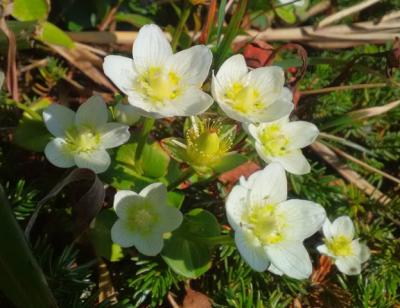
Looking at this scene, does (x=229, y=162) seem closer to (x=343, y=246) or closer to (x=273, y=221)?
(x=273, y=221)

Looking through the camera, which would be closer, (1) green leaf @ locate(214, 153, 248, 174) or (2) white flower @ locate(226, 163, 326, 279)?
(2) white flower @ locate(226, 163, 326, 279)

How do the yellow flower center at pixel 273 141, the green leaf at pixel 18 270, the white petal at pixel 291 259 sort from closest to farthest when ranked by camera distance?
the green leaf at pixel 18 270
the white petal at pixel 291 259
the yellow flower center at pixel 273 141

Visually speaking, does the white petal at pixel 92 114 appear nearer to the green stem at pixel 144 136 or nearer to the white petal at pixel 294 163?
the green stem at pixel 144 136

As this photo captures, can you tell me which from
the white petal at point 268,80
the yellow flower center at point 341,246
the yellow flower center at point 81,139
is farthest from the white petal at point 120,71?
the yellow flower center at point 341,246

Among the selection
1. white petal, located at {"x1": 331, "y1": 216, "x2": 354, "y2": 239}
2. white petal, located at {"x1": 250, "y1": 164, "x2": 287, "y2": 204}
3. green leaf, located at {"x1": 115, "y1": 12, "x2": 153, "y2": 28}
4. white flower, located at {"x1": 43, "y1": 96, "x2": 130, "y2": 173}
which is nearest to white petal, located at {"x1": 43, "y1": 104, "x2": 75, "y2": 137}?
white flower, located at {"x1": 43, "y1": 96, "x2": 130, "y2": 173}

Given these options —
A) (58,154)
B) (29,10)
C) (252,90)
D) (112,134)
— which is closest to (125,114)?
(112,134)

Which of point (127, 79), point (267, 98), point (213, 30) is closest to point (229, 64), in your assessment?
point (267, 98)

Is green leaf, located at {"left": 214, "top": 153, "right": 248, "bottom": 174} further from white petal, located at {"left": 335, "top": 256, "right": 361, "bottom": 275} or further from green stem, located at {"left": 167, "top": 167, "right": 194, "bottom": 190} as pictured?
white petal, located at {"left": 335, "top": 256, "right": 361, "bottom": 275}
